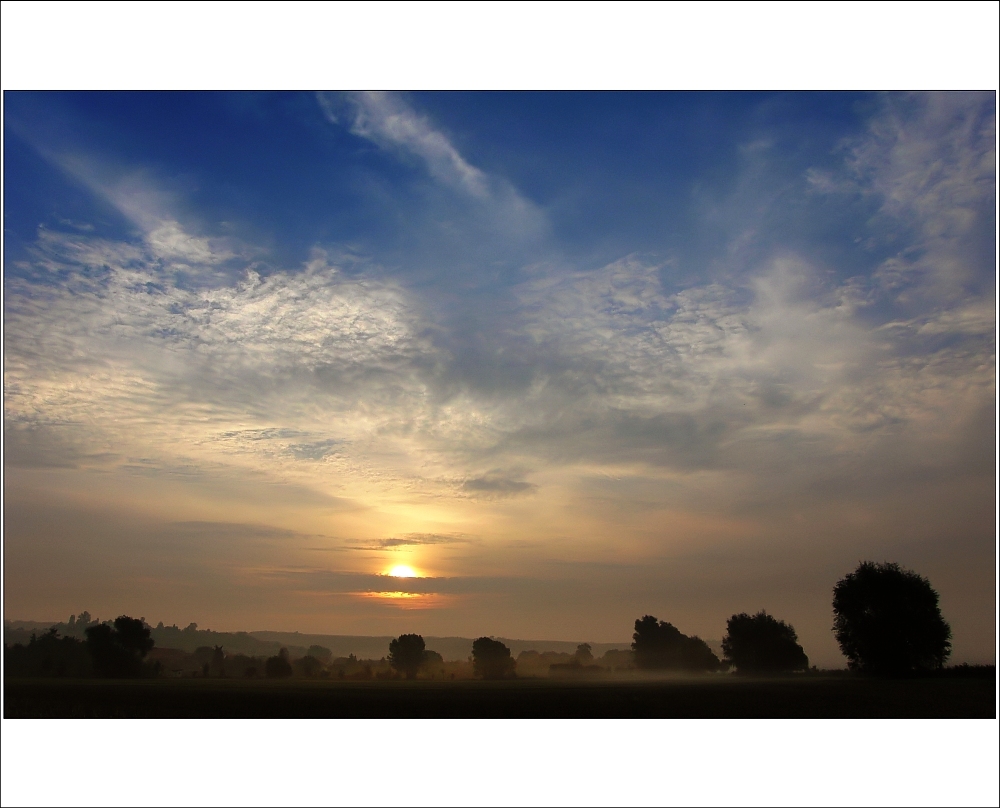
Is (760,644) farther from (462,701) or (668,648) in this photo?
(462,701)

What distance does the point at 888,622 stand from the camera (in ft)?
335

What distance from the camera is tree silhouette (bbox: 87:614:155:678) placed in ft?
247

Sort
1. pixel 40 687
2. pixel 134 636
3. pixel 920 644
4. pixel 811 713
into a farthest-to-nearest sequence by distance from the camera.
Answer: pixel 920 644 → pixel 134 636 → pixel 40 687 → pixel 811 713

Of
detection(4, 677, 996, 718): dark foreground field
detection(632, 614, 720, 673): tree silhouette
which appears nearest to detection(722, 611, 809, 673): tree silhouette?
detection(632, 614, 720, 673): tree silhouette

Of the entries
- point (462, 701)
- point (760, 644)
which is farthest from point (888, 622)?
point (462, 701)

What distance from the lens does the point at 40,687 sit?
158 feet

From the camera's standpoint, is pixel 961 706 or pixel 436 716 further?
pixel 961 706

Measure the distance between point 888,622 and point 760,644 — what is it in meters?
56.4

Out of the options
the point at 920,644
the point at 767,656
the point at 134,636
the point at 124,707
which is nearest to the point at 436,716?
the point at 124,707

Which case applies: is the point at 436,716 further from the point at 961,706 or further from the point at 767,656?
the point at 767,656

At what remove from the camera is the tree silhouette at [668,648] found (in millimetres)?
154125

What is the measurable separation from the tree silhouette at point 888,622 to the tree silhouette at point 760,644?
48176 mm

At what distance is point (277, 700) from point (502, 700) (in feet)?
45.9

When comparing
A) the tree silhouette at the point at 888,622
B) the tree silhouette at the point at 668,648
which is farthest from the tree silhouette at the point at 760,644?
the tree silhouette at the point at 888,622
